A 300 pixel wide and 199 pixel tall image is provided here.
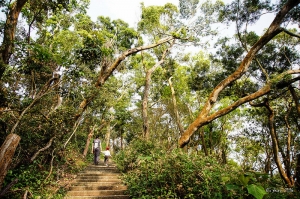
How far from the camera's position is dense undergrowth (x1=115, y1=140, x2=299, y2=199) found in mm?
4453

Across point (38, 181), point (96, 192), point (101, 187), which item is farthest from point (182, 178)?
point (38, 181)

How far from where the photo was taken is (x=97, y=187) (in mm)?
6840

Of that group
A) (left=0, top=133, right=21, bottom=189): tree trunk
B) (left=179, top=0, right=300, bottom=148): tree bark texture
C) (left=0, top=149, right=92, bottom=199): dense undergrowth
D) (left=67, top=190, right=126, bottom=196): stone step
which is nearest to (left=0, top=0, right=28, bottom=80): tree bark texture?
(left=0, top=133, right=21, bottom=189): tree trunk

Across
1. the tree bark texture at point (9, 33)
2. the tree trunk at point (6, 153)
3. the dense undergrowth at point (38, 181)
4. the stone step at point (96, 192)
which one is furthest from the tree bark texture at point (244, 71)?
the tree bark texture at point (9, 33)

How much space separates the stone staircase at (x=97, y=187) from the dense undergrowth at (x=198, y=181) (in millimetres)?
925

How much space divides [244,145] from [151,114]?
9.55m

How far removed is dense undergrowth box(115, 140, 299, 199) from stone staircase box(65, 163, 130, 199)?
36.4 inches

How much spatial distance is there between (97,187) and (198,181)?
3881mm

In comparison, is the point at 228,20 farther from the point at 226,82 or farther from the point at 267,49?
the point at 226,82

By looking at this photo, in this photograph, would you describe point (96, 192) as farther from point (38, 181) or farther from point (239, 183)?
point (239, 183)

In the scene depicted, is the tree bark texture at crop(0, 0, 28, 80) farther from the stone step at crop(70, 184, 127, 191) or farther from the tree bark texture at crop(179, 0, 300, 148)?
the tree bark texture at crop(179, 0, 300, 148)

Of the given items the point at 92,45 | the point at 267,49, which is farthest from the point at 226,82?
the point at 92,45

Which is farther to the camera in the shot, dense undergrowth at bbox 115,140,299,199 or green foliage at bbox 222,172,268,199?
dense undergrowth at bbox 115,140,299,199

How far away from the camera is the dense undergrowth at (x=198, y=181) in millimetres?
4453
